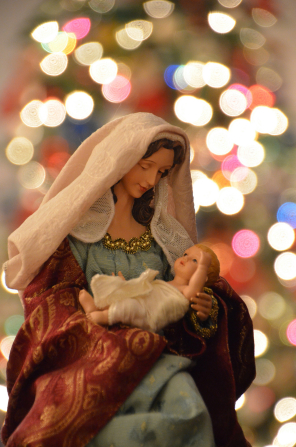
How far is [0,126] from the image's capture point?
6.15ft

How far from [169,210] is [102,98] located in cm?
67

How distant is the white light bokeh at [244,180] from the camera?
2.00 meters

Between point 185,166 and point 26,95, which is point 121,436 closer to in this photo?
point 185,166

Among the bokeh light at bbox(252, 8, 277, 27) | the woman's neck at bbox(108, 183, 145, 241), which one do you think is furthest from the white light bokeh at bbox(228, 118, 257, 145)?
the woman's neck at bbox(108, 183, 145, 241)

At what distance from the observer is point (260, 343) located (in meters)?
1.98

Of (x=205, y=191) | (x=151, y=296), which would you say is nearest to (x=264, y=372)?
(x=205, y=191)

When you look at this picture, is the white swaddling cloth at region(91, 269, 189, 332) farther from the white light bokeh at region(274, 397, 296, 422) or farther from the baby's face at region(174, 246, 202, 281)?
the white light bokeh at region(274, 397, 296, 422)

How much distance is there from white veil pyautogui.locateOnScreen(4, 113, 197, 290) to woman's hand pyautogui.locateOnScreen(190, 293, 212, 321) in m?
0.23

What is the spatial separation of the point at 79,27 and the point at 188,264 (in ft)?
4.11

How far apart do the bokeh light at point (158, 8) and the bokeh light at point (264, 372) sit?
5.28ft

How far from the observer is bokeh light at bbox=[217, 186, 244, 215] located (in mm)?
1997

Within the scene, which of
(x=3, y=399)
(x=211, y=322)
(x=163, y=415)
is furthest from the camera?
(x=3, y=399)

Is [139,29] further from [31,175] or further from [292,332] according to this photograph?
[292,332]

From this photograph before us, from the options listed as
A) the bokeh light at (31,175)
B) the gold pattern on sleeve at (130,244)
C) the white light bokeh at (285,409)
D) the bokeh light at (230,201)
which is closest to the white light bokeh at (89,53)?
the bokeh light at (31,175)
